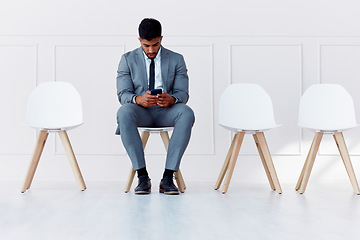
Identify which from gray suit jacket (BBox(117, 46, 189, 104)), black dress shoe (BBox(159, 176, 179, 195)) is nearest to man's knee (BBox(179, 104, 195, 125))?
gray suit jacket (BBox(117, 46, 189, 104))

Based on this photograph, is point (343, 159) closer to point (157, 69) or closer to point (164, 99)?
point (164, 99)

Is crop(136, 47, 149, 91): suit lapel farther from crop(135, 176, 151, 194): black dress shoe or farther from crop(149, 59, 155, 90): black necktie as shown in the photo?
crop(135, 176, 151, 194): black dress shoe

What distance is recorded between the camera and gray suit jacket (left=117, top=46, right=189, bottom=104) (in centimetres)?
286

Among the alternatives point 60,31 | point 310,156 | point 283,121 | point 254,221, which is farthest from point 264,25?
point 254,221

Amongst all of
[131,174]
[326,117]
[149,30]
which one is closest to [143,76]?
[149,30]

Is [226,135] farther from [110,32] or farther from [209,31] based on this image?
[110,32]

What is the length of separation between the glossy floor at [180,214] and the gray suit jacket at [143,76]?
671mm

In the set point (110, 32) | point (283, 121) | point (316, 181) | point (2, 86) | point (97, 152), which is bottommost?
point (316, 181)

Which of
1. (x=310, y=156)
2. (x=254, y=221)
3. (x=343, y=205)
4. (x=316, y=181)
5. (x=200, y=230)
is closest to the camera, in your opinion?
(x=200, y=230)

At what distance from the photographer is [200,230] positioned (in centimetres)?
173

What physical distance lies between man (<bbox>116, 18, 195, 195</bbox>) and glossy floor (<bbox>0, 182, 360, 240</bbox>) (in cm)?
21

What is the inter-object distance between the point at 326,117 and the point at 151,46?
1.28 meters

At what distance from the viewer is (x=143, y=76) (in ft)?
9.38

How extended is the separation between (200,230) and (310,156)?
138cm
